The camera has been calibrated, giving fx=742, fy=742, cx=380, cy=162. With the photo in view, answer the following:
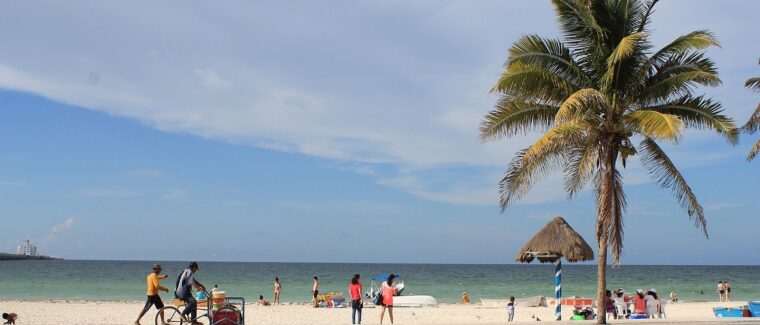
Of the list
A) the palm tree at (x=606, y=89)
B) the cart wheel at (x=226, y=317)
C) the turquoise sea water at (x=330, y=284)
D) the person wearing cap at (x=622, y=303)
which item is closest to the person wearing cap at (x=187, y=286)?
the cart wheel at (x=226, y=317)

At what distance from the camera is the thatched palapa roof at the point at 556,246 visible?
18812mm

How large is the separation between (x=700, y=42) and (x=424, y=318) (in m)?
15.5

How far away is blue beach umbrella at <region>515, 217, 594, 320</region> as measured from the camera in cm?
1881

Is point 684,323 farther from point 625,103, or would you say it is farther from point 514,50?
point 514,50

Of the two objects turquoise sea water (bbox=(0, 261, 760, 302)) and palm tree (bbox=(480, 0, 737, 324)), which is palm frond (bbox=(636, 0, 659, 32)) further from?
turquoise sea water (bbox=(0, 261, 760, 302))

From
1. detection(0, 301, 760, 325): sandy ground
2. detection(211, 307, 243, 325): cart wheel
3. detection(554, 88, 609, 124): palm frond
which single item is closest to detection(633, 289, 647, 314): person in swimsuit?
detection(0, 301, 760, 325): sandy ground

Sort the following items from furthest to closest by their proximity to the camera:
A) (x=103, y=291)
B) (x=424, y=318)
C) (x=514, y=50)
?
(x=103, y=291) → (x=424, y=318) → (x=514, y=50)

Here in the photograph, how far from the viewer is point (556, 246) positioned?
62.3ft

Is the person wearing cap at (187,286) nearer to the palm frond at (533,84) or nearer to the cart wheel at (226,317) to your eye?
the cart wheel at (226,317)

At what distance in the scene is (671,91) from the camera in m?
14.6

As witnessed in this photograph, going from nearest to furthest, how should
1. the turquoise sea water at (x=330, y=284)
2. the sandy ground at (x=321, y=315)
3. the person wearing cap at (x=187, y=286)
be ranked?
1. the person wearing cap at (x=187, y=286)
2. the sandy ground at (x=321, y=315)
3. the turquoise sea water at (x=330, y=284)

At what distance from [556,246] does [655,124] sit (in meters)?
6.66

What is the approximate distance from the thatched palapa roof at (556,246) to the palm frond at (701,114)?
16.9 ft

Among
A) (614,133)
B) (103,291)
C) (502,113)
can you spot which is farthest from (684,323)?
(103,291)
